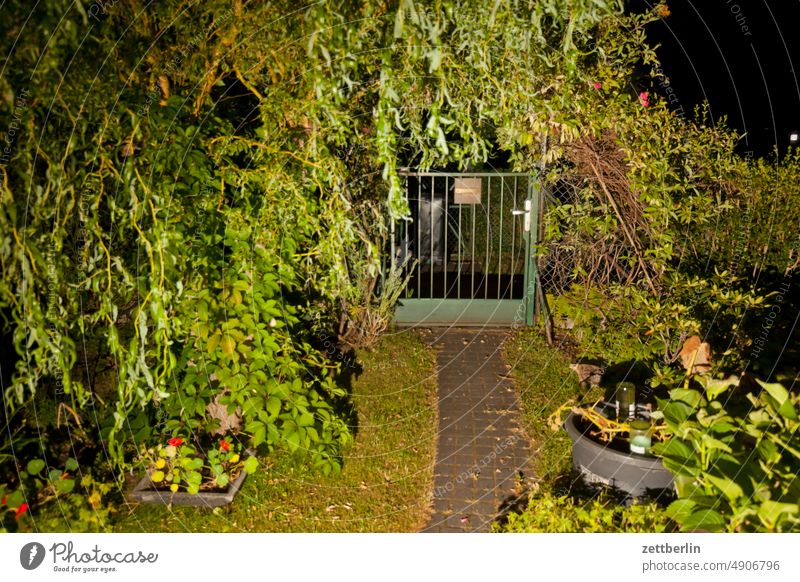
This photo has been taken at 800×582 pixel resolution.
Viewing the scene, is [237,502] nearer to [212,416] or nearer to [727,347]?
[212,416]

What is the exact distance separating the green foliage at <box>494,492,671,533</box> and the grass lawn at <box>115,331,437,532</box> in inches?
27.3

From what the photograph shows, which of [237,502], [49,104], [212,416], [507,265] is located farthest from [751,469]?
[507,265]

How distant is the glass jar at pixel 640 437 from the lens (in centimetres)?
292

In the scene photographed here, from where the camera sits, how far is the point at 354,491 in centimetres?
335

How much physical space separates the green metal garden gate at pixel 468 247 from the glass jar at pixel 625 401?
232 cm

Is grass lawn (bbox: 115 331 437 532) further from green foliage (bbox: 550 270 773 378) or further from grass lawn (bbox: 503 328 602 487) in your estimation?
green foliage (bbox: 550 270 773 378)

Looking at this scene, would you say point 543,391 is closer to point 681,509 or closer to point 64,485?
point 681,509

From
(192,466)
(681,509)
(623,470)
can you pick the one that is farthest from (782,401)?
(192,466)

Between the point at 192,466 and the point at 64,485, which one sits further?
the point at 192,466

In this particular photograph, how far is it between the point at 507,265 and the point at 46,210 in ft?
19.2

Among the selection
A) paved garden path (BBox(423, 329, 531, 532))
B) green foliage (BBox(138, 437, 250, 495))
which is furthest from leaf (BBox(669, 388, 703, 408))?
green foliage (BBox(138, 437, 250, 495))

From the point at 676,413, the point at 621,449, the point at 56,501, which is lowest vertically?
the point at 56,501

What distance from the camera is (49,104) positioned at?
257 centimetres

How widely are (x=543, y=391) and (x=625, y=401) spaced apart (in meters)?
1.40
